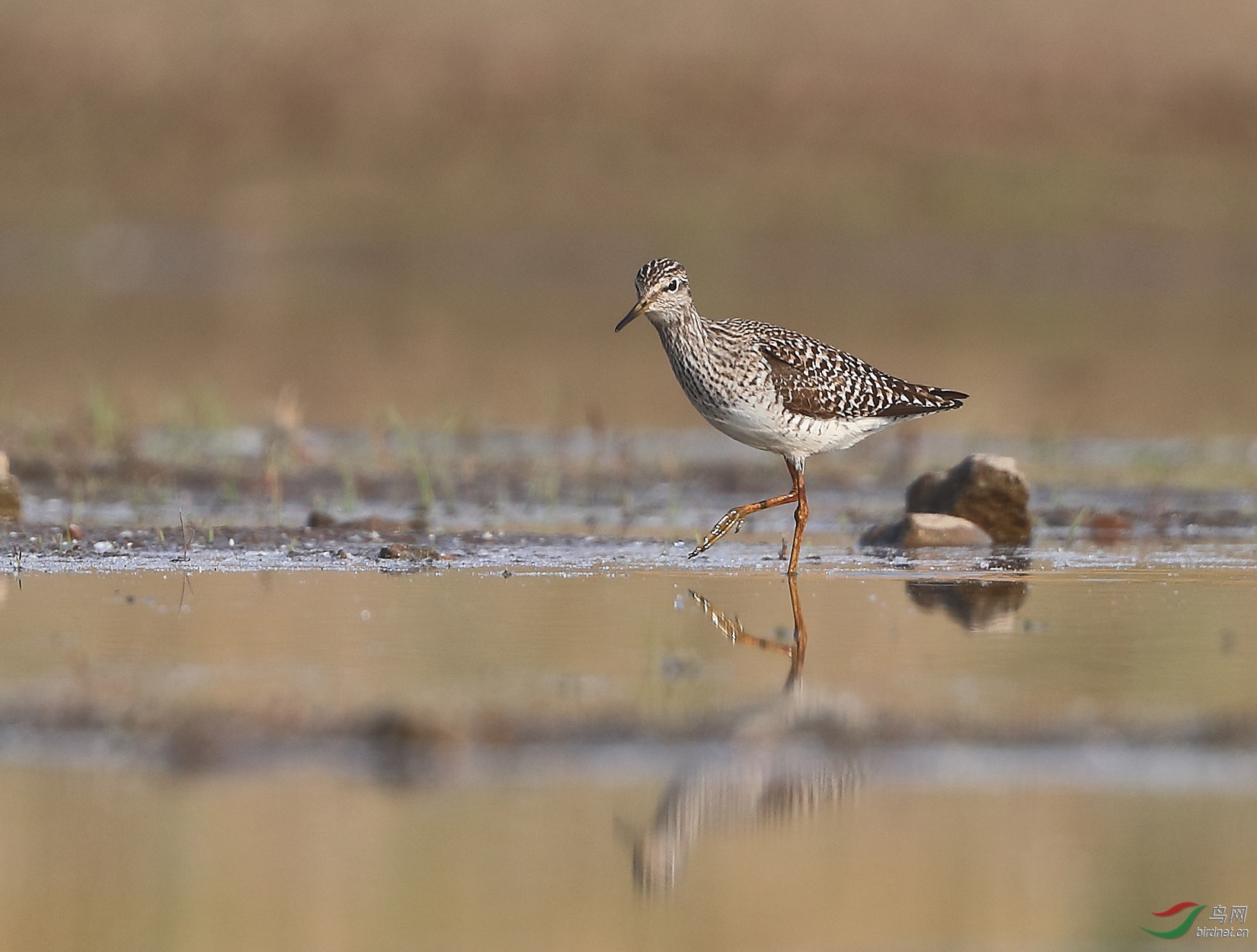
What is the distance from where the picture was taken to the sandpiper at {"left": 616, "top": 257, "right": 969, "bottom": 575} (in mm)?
12555

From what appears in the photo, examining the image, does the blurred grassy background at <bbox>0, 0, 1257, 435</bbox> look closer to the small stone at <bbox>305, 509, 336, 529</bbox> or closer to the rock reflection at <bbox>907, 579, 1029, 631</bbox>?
the small stone at <bbox>305, 509, 336, 529</bbox>

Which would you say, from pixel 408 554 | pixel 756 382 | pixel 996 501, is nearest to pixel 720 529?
pixel 756 382

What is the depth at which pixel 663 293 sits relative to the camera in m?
12.7

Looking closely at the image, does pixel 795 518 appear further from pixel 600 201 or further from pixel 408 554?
pixel 600 201

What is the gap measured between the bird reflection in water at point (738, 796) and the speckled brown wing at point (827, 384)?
4734mm

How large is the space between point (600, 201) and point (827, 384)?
60.8 m

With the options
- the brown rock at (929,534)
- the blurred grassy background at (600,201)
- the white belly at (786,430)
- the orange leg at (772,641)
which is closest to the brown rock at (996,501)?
the brown rock at (929,534)

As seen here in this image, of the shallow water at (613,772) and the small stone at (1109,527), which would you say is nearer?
the shallow water at (613,772)

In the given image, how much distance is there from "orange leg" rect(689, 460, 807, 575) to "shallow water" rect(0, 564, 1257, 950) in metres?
1.33

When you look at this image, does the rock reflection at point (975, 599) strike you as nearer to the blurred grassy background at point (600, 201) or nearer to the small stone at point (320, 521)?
the small stone at point (320, 521)

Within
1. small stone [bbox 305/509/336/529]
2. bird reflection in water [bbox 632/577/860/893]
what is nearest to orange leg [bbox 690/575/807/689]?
bird reflection in water [bbox 632/577/860/893]

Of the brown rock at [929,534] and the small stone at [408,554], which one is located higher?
the brown rock at [929,534]

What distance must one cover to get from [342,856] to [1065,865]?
2.07 meters

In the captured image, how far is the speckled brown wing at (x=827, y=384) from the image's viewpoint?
1270cm
